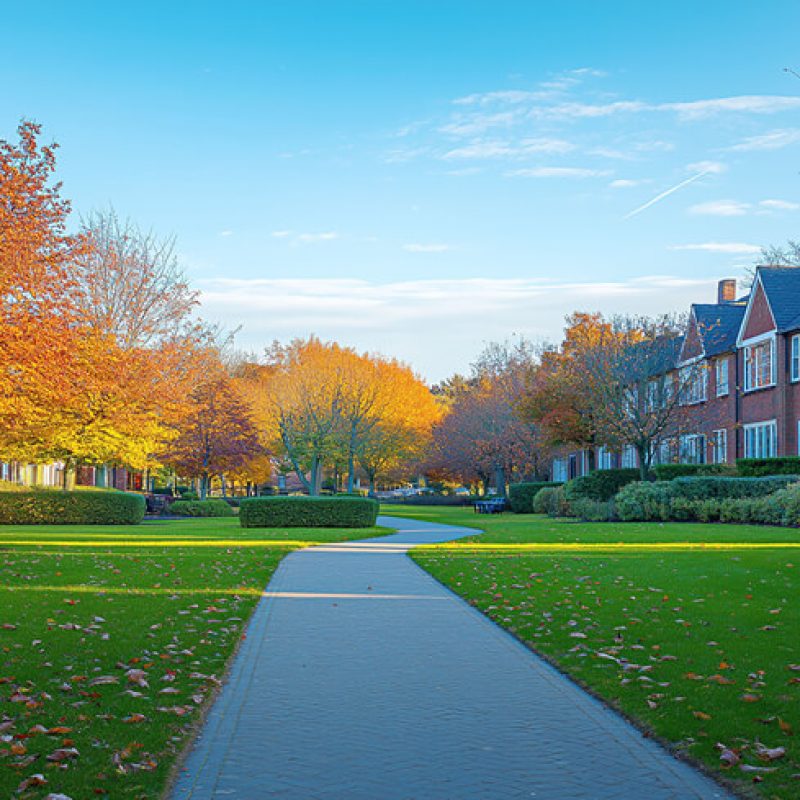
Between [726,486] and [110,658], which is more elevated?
[726,486]

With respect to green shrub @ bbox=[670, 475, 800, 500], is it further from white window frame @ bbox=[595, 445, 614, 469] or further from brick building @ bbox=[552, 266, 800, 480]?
white window frame @ bbox=[595, 445, 614, 469]

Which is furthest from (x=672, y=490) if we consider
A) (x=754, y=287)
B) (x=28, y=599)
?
(x=28, y=599)

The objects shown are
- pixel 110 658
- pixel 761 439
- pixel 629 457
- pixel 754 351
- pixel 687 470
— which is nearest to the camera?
pixel 110 658

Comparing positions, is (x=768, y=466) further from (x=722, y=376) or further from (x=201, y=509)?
(x=201, y=509)

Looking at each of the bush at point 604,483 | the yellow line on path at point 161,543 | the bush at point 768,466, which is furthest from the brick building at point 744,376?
the yellow line on path at point 161,543

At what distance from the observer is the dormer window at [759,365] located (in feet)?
116

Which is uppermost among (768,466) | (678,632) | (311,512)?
(768,466)

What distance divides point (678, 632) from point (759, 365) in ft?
94.4

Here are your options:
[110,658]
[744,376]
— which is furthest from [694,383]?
[110,658]

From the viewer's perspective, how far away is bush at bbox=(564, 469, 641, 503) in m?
36.1

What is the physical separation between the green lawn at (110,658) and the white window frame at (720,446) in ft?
82.9

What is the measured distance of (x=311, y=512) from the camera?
3147 cm

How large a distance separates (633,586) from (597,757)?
819 cm

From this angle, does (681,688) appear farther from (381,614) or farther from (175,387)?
(175,387)
